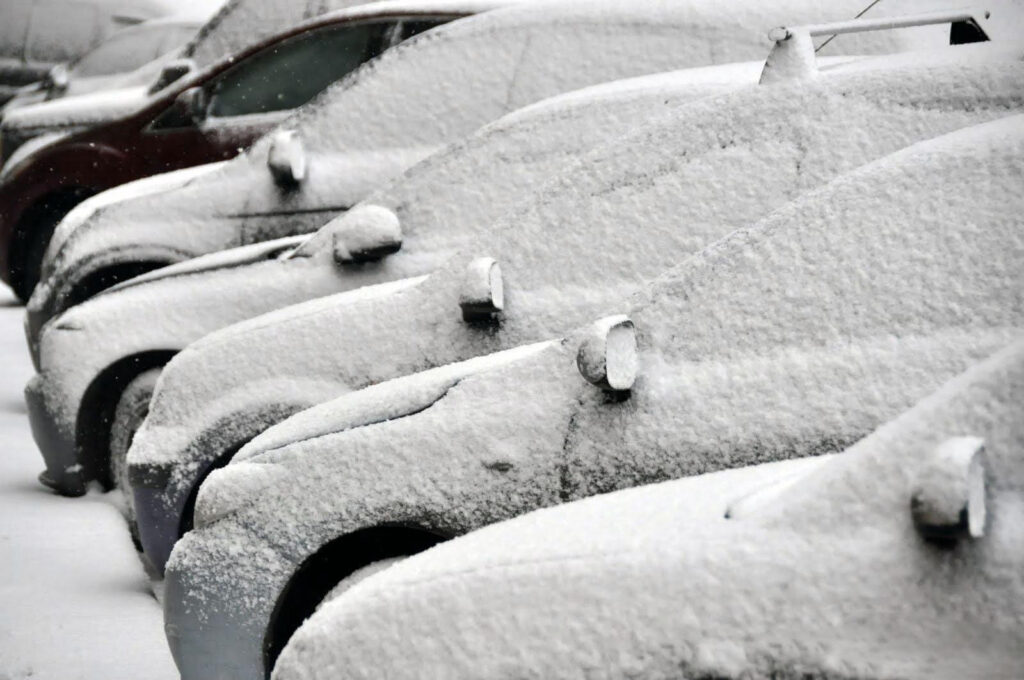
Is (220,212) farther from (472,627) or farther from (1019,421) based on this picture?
(1019,421)

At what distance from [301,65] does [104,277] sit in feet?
5.87

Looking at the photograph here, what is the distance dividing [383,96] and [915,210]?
12.5 ft

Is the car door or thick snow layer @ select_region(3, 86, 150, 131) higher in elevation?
the car door

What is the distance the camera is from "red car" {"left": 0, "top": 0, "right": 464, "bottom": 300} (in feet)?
24.7

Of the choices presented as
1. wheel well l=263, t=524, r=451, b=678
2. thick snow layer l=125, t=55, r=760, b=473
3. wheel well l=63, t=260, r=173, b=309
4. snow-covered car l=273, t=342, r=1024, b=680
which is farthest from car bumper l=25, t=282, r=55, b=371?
snow-covered car l=273, t=342, r=1024, b=680

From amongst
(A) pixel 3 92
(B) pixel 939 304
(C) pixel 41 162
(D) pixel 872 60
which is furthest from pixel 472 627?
(A) pixel 3 92

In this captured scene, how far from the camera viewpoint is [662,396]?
290cm

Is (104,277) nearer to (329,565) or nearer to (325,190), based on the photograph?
(325,190)

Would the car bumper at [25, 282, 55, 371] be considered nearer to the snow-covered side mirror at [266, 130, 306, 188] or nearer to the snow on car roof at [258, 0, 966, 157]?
the snow-covered side mirror at [266, 130, 306, 188]

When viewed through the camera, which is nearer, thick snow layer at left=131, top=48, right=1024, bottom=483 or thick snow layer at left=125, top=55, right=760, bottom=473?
thick snow layer at left=131, top=48, right=1024, bottom=483

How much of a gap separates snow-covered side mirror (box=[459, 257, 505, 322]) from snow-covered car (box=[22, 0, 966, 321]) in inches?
88.2

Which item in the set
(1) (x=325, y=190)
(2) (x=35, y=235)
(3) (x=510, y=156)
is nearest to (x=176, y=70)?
(2) (x=35, y=235)

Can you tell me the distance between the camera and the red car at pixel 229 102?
24.7 ft

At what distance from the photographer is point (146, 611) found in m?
4.33
